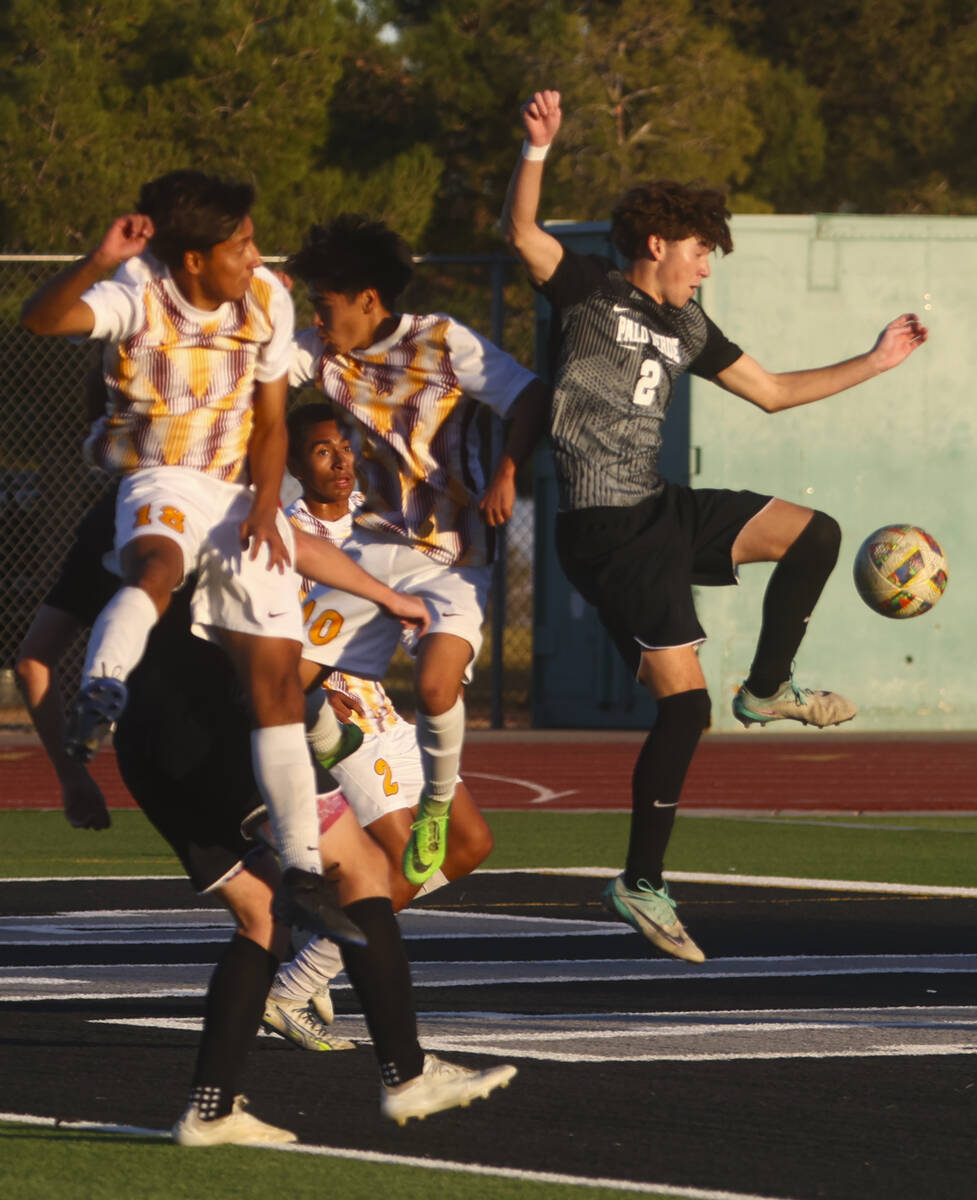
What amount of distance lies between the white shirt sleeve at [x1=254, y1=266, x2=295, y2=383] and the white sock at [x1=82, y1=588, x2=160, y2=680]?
75 cm

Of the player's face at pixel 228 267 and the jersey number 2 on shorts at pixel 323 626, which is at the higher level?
the player's face at pixel 228 267

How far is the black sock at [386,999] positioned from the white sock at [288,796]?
201 mm

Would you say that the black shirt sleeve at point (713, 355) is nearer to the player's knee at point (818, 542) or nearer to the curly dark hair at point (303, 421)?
the player's knee at point (818, 542)

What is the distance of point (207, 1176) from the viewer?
5234 millimetres

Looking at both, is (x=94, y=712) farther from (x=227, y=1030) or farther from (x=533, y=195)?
(x=533, y=195)

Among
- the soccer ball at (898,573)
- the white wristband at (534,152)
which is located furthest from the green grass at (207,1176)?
the soccer ball at (898,573)

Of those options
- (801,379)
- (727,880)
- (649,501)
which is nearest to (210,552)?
(649,501)

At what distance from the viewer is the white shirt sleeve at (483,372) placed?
6.98 metres

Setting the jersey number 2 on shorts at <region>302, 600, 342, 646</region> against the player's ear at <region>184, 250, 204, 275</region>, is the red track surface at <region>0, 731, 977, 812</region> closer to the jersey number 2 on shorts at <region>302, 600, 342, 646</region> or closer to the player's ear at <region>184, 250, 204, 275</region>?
the jersey number 2 on shorts at <region>302, 600, 342, 646</region>

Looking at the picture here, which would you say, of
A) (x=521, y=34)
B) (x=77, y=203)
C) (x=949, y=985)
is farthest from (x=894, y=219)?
(x=949, y=985)

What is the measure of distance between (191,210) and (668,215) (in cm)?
192

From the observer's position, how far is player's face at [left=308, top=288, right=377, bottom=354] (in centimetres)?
696

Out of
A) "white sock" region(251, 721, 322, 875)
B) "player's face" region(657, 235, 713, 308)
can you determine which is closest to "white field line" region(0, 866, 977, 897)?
"player's face" region(657, 235, 713, 308)

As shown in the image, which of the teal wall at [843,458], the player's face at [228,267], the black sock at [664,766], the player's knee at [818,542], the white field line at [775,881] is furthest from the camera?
the teal wall at [843,458]
